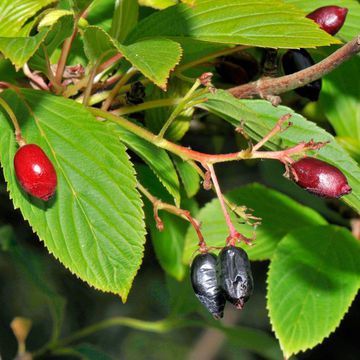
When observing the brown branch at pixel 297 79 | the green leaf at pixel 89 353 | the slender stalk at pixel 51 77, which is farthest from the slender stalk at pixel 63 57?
the green leaf at pixel 89 353

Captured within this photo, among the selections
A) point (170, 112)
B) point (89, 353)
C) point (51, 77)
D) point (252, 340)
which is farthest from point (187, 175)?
point (252, 340)

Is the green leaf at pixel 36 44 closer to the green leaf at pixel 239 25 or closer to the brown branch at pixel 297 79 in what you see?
the green leaf at pixel 239 25

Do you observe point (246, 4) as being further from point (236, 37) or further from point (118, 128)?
point (118, 128)

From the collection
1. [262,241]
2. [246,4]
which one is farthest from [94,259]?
[262,241]

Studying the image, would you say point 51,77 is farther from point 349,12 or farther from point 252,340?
point 252,340

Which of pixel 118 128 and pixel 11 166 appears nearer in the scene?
pixel 11 166
